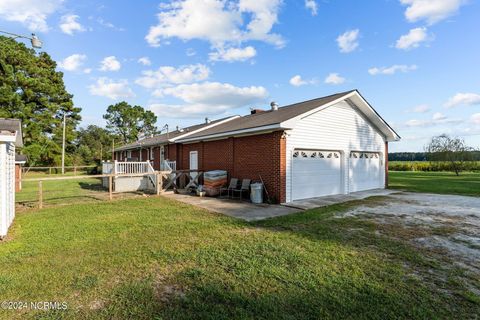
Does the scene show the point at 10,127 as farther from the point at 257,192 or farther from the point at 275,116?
the point at 275,116

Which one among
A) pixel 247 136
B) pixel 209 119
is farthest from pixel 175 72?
pixel 247 136

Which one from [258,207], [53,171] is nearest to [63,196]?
[258,207]

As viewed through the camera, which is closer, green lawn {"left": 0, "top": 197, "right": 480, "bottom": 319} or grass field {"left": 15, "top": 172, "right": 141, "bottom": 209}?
green lawn {"left": 0, "top": 197, "right": 480, "bottom": 319}

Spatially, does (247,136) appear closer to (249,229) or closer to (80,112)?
(249,229)

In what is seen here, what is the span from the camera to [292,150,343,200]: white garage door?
10.4 m

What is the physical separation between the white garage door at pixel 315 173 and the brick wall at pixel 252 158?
0.85m

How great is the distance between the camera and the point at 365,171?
44.7 ft

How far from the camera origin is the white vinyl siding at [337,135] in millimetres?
10172

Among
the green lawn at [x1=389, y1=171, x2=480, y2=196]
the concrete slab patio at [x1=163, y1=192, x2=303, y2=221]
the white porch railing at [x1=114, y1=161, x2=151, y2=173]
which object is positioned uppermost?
the white porch railing at [x1=114, y1=161, x2=151, y2=173]

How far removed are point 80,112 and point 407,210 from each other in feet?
141

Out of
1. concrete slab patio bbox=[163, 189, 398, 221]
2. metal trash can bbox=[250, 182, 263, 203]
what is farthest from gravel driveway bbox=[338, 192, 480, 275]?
metal trash can bbox=[250, 182, 263, 203]

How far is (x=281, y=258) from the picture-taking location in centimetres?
433

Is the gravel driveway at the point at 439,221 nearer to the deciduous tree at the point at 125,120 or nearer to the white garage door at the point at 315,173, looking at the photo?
the white garage door at the point at 315,173

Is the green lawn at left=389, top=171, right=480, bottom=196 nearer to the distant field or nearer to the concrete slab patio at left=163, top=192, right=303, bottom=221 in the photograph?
the concrete slab patio at left=163, top=192, right=303, bottom=221
